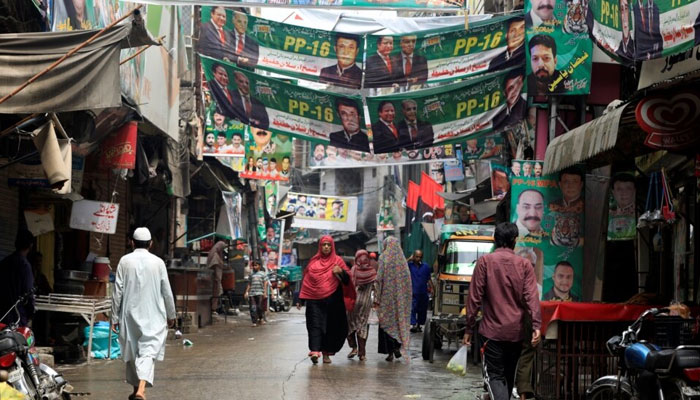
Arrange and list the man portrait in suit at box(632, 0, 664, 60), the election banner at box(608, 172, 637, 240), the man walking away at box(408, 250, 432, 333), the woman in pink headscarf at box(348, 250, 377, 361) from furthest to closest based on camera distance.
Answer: the man walking away at box(408, 250, 432, 333), the woman in pink headscarf at box(348, 250, 377, 361), the election banner at box(608, 172, 637, 240), the man portrait in suit at box(632, 0, 664, 60)

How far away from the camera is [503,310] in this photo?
28.5 ft

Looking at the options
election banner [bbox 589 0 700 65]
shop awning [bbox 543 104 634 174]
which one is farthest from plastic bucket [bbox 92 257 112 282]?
election banner [bbox 589 0 700 65]

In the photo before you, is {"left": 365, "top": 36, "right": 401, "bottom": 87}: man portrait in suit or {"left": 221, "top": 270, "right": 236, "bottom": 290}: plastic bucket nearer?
{"left": 365, "top": 36, "right": 401, "bottom": 87}: man portrait in suit

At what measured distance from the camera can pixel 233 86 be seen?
54.9ft

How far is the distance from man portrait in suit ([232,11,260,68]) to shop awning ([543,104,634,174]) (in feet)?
19.0

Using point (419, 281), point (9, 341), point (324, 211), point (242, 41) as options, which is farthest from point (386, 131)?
point (324, 211)

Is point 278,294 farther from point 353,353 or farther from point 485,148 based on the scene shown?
point 353,353

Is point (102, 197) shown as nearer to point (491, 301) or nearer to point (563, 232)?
point (563, 232)

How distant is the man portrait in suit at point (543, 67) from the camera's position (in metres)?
14.1

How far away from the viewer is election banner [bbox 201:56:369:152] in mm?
16641

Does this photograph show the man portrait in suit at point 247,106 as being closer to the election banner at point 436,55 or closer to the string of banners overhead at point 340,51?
the string of banners overhead at point 340,51

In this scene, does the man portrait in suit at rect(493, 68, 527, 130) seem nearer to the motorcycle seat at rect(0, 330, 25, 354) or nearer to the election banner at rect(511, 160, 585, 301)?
the election banner at rect(511, 160, 585, 301)

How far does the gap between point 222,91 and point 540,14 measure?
568 cm

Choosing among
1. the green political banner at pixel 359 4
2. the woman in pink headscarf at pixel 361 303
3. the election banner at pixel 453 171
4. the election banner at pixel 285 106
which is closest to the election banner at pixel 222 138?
the election banner at pixel 285 106
